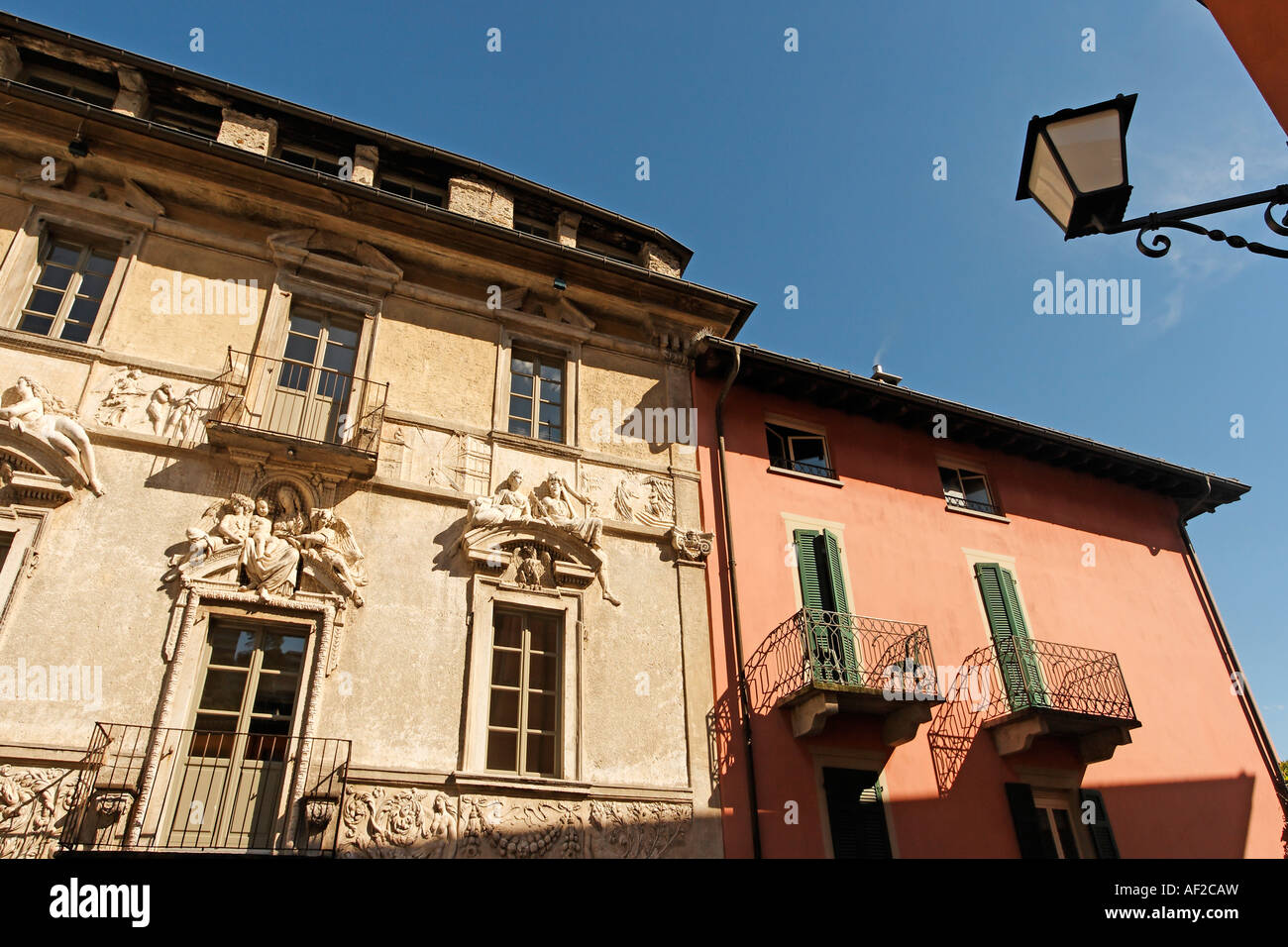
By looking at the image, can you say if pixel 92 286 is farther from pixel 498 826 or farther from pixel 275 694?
pixel 498 826

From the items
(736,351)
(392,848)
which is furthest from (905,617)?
(392,848)

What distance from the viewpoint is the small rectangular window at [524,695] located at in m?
9.25

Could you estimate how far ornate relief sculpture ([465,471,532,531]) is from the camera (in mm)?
10169

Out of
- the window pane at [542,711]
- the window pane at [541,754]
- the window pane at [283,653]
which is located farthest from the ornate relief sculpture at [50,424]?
the window pane at [541,754]

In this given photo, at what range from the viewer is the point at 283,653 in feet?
29.1

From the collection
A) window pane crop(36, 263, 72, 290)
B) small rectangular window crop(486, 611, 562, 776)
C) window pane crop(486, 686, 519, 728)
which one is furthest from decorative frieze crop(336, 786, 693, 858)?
window pane crop(36, 263, 72, 290)

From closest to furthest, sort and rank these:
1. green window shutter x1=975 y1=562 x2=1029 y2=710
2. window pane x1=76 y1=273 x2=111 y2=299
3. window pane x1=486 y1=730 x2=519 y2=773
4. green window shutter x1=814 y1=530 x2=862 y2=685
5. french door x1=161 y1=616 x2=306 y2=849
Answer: french door x1=161 y1=616 x2=306 y2=849 → window pane x1=486 y1=730 x2=519 y2=773 → window pane x1=76 y1=273 x2=111 y2=299 → green window shutter x1=814 y1=530 x2=862 y2=685 → green window shutter x1=975 y1=562 x2=1029 y2=710

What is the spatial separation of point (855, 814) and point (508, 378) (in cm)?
697

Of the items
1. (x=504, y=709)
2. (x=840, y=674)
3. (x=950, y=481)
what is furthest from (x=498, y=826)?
(x=950, y=481)

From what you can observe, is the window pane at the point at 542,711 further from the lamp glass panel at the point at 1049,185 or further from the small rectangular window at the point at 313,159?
the small rectangular window at the point at 313,159

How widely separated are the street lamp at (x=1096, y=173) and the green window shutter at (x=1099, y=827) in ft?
32.2

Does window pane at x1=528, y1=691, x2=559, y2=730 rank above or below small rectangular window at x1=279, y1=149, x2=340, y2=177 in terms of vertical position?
below

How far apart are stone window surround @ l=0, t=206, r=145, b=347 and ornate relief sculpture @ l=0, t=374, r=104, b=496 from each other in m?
0.88

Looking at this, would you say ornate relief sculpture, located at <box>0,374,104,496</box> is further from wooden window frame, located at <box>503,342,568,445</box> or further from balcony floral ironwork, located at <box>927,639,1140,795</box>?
balcony floral ironwork, located at <box>927,639,1140,795</box>
